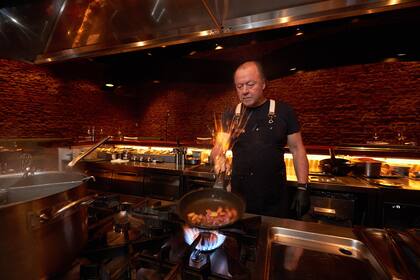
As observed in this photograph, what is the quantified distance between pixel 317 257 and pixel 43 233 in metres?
0.95

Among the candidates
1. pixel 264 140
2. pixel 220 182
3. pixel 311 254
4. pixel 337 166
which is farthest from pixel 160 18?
pixel 337 166

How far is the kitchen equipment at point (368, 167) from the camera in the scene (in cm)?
223

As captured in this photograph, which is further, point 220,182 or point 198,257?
point 220,182

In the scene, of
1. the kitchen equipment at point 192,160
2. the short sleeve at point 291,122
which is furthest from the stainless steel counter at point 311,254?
the kitchen equipment at point 192,160

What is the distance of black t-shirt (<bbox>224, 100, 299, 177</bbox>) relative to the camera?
5.31 ft

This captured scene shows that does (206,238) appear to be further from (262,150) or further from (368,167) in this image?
(368,167)

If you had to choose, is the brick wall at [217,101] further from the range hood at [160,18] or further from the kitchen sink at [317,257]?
the kitchen sink at [317,257]

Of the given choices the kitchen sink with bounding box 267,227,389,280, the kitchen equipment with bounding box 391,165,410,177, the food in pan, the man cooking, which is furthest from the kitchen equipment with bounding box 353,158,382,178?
the food in pan

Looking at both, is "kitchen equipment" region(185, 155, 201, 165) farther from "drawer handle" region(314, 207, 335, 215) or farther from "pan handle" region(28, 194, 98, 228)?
"pan handle" region(28, 194, 98, 228)

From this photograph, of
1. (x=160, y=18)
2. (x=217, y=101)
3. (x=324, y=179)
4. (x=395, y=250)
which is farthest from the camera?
(x=217, y=101)

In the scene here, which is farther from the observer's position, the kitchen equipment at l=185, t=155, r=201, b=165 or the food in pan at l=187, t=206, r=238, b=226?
the kitchen equipment at l=185, t=155, r=201, b=165

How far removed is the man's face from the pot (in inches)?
47.6

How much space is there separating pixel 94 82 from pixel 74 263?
21.8 ft

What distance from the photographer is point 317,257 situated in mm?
805
